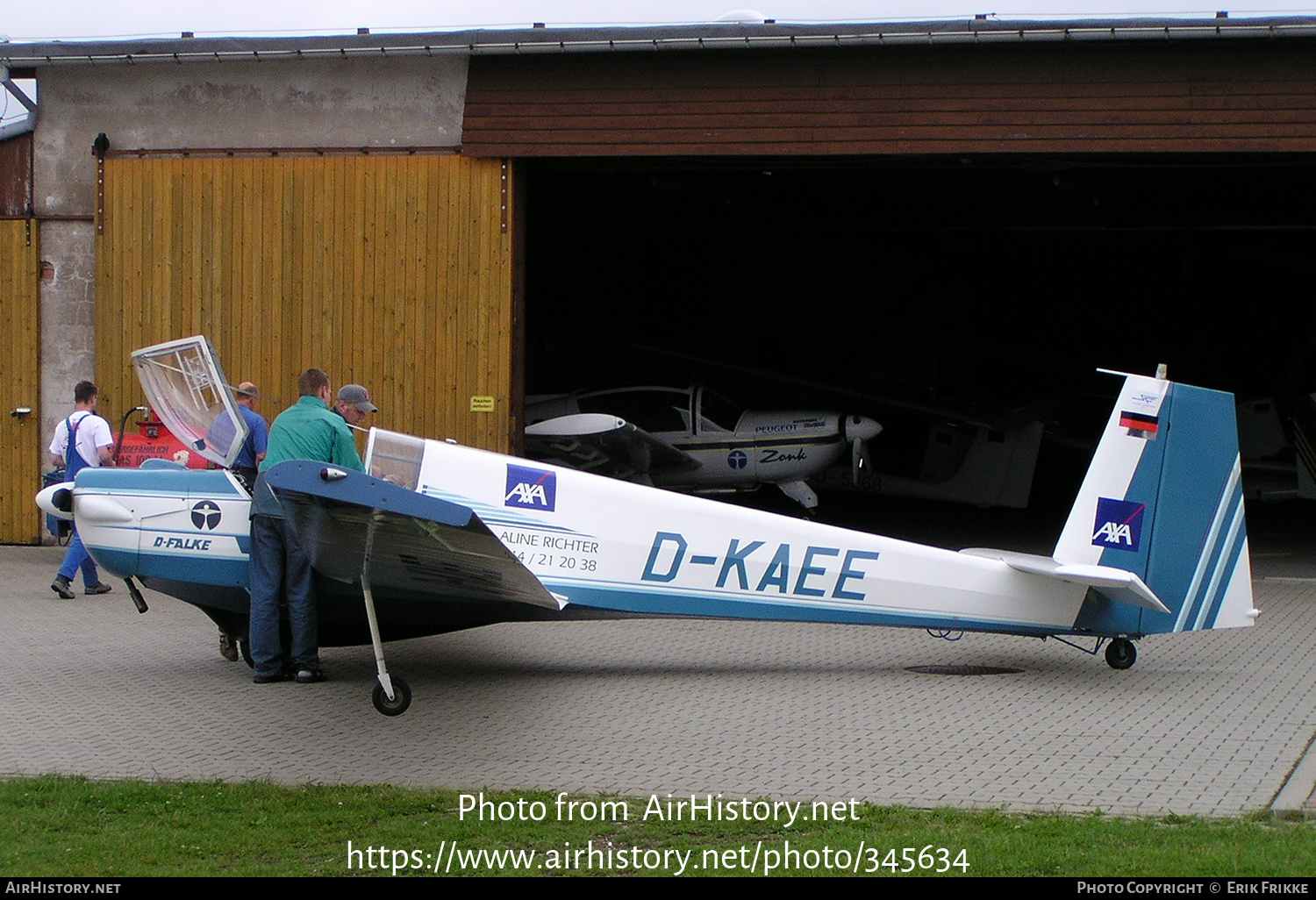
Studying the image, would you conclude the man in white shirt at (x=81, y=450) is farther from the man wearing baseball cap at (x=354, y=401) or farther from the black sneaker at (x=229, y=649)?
the man wearing baseball cap at (x=354, y=401)

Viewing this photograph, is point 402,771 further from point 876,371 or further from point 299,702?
point 876,371

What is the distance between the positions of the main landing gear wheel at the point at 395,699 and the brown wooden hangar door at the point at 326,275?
6082 mm

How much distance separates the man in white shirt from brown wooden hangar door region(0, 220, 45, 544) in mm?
3101

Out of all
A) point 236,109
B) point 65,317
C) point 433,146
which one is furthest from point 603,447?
point 65,317

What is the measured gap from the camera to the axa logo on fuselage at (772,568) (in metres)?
7.54

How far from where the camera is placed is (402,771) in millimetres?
5820

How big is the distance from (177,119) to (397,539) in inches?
357

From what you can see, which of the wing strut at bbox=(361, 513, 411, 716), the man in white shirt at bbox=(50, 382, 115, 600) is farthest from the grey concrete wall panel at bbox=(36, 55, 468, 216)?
the wing strut at bbox=(361, 513, 411, 716)

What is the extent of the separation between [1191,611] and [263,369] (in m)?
9.34

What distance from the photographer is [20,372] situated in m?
13.7

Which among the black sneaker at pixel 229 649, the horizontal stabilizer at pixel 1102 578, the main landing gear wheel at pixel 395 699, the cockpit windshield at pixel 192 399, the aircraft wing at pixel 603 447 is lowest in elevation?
the black sneaker at pixel 229 649

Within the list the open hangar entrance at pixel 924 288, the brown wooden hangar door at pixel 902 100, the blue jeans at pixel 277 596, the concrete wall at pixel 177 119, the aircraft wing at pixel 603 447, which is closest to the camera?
the blue jeans at pixel 277 596

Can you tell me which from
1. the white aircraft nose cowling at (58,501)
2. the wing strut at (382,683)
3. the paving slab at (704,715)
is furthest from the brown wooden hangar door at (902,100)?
the wing strut at (382,683)

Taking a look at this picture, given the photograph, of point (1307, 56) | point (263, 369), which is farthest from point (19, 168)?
point (1307, 56)
